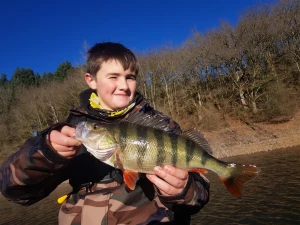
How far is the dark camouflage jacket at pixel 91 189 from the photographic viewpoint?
2.38m

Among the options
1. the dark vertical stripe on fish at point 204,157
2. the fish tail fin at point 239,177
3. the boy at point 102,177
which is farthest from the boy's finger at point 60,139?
the fish tail fin at point 239,177

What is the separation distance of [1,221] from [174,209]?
16.1 meters

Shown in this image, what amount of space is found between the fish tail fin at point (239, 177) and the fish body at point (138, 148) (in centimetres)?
9

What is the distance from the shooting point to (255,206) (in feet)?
34.3

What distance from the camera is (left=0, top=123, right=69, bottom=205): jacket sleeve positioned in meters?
2.32

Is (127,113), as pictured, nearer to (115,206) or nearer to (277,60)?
(115,206)

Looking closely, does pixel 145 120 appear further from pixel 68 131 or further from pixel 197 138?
pixel 68 131

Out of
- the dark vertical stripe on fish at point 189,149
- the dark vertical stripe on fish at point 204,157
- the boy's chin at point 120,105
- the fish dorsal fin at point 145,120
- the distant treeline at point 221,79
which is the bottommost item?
the dark vertical stripe on fish at point 204,157

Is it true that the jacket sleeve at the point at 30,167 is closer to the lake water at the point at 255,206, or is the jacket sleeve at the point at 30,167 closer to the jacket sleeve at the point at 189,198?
the jacket sleeve at the point at 189,198

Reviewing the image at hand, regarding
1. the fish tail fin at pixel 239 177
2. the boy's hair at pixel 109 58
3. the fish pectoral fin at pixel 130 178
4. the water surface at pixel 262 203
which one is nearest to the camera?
the fish pectoral fin at pixel 130 178

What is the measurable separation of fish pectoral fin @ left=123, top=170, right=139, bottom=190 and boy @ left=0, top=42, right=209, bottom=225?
0.13 m

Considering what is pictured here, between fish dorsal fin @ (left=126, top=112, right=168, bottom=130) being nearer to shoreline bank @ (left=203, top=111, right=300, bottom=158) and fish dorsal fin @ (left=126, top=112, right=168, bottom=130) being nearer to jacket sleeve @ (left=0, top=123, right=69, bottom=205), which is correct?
jacket sleeve @ (left=0, top=123, right=69, bottom=205)

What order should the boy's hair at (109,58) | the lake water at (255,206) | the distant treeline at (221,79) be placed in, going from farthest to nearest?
1. the distant treeline at (221,79)
2. the lake water at (255,206)
3. the boy's hair at (109,58)

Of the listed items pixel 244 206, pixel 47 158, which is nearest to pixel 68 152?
pixel 47 158
